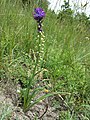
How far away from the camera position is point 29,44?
9.51 ft

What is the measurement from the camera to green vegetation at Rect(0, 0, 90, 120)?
2.28 meters

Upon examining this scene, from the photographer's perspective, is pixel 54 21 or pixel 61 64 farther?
pixel 54 21

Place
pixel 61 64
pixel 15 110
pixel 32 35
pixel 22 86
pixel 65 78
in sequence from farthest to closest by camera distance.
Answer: pixel 32 35 < pixel 61 64 < pixel 65 78 < pixel 22 86 < pixel 15 110

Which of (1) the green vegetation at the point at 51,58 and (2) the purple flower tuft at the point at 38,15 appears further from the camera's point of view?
(1) the green vegetation at the point at 51,58

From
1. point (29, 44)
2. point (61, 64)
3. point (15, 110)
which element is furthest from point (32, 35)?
point (15, 110)

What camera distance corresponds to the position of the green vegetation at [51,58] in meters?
2.28

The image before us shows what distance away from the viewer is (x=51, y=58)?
2.79 metres

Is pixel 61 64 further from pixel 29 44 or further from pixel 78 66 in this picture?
pixel 29 44

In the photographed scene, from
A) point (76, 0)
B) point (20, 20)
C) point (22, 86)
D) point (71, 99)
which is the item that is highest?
point (76, 0)

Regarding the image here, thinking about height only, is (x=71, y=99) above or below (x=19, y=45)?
below

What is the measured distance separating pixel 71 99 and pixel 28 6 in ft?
6.02

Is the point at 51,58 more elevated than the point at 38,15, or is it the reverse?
the point at 38,15

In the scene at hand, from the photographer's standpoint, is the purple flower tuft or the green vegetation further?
the green vegetation

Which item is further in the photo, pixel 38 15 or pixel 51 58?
pixel 51 58
